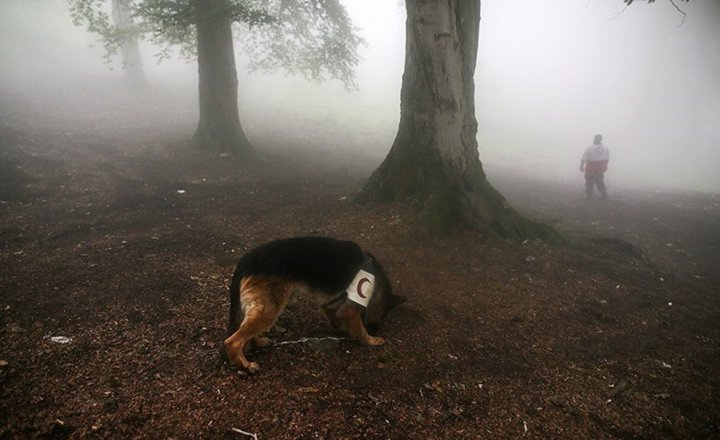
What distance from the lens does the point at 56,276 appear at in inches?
159

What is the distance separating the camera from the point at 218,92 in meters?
10.4

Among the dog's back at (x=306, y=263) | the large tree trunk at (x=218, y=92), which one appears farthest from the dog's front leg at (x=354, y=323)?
the large tree trunk at (x=218, y=92)

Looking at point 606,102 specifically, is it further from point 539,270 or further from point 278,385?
point 278,385

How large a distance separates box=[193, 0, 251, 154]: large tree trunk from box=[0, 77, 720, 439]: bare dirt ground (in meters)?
3.16

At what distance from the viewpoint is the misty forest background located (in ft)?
67.2

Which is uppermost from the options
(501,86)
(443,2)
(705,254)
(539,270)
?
(501,86)

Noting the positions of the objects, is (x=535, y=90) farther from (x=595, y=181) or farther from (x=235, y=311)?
(x=235, y=311)

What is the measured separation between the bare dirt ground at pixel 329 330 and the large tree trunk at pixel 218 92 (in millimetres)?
3159

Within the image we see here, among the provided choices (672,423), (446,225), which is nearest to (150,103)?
(446,225)

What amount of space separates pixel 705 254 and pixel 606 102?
4795 centimetres

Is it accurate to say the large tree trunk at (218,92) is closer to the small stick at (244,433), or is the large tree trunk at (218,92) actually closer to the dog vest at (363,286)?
the dog vest at (363,286)

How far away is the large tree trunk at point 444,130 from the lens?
567 cm

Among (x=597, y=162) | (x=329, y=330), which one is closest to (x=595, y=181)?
(x=597, y=162)

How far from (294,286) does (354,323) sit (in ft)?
2.28
